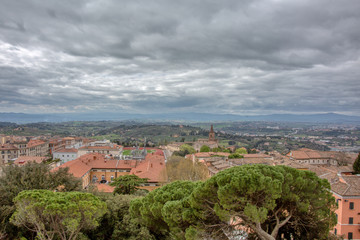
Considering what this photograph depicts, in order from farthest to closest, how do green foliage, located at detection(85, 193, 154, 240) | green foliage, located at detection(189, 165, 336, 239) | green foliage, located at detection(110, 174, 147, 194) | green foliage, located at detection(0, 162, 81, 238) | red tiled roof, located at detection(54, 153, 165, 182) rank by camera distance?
red tiled roof, located at detection(54, 153, 165, 182), green foliage, located at detection(110, 174, 147, 194), green foliage, located at detection(85, 193, 154, 240), green foliage, located at detection(0, 162, 81, 238), green foliage, located at detection(189, 165, 336, 239)

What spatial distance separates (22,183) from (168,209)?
38.6 feet

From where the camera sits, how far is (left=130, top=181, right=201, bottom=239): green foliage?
9.55 m

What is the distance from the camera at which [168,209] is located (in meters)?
9.59

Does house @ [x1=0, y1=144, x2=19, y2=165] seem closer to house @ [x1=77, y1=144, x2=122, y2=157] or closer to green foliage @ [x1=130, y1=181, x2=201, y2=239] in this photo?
house @ [x1=77, y1=144, x2=122, y2=157]

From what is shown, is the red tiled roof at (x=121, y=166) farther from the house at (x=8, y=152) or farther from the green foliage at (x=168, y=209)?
the house at (x=8, y=152)

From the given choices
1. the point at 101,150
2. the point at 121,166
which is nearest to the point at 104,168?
the point at 121,166

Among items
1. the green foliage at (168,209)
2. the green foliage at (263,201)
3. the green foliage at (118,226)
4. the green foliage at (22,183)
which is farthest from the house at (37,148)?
the green foliage at (263,201)

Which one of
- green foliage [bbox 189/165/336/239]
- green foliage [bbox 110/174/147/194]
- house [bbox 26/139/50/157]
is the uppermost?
green foliage [bbox 189/165/336/239]

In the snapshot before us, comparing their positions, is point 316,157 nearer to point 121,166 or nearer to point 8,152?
point 121,166

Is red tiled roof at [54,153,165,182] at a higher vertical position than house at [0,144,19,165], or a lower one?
higher

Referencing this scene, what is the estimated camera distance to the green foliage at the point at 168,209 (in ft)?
31.3

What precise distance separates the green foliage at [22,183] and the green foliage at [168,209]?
7.04 meters

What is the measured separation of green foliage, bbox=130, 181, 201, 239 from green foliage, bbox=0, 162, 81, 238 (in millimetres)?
7045

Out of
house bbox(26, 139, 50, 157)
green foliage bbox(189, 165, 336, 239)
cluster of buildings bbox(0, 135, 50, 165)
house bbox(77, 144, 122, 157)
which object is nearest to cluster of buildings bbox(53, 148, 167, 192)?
green foliage bbox(189, 165, 336, 239)
